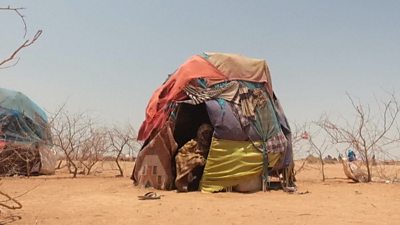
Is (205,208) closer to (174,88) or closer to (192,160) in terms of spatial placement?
(192,160)

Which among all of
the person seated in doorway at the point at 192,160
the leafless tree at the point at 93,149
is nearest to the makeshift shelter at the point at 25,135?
the leafless tree at the point at 93,149

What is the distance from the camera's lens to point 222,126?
34.8ft

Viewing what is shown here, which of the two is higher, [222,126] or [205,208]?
[222,126]

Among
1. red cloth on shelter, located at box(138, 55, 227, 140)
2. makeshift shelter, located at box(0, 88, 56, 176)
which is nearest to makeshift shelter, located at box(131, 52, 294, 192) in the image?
red cloth on shelter, located at box(138, 55, 227, 140)

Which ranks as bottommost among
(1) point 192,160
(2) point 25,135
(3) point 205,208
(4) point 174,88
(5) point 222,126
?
(3) point 205,208

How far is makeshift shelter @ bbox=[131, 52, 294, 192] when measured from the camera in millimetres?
10562

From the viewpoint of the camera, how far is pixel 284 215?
6.89 m

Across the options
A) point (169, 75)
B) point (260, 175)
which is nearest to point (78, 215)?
point (260, 175)

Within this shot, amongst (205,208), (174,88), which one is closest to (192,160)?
(174,88)

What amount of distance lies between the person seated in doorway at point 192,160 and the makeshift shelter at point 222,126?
0.12 ft

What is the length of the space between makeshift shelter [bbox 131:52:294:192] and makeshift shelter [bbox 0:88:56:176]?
6.80 metres

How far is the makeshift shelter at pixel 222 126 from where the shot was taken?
10562mm

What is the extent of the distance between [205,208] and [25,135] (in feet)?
39.7

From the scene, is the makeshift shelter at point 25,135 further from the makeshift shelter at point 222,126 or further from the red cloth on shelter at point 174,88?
the makeshift shelter at point 222,126
